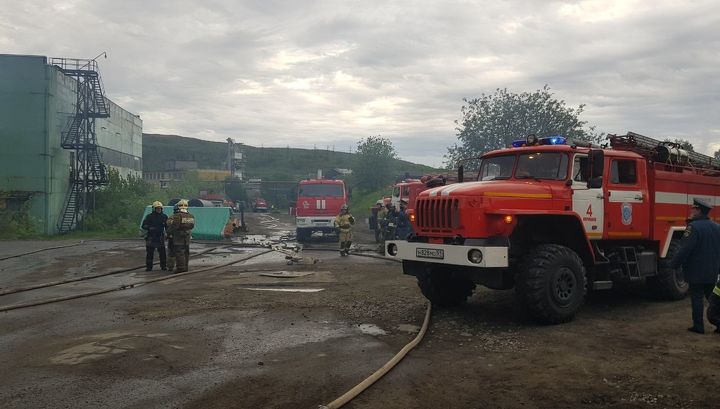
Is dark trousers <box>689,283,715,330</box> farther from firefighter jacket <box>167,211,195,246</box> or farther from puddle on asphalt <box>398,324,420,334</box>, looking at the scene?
firefighter jacket <box>167,211,195,246</box>

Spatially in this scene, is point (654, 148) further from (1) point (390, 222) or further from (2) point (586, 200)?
(1) point (390, 222)

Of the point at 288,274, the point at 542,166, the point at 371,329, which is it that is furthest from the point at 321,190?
the point at 371,329

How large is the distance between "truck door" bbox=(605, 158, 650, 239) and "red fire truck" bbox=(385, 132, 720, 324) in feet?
0.06

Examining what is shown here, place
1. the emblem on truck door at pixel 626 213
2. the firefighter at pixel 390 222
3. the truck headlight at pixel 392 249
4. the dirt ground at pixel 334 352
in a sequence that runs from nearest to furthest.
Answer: the dirt ground at pixel 334 352 < the truck headlight at pixel 392 249 < the emblem on truck door at pixel 626 213 < the firefighter at pixel 390 222

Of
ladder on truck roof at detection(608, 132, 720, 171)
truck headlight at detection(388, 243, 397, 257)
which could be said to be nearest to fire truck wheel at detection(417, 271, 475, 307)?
truck headlight at detection(388, 243, 397, 257)

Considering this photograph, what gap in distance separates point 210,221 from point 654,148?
19308 millimetres

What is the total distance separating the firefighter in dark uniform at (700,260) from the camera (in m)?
6.94

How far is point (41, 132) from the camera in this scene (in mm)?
29531

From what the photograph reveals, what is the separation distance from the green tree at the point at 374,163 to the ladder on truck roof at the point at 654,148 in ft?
152

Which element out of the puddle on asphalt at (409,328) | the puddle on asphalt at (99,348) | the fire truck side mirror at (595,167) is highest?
the fire truck side mirror at (595,167)

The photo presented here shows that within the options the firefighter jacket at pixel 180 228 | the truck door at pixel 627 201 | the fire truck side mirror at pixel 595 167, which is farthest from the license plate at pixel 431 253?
the firefighter jacket at pixel 180 228

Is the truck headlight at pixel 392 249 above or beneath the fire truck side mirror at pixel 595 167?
beneath

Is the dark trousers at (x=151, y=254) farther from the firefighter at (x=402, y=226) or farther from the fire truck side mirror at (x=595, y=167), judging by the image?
the fire truck side mirror at (x=595, y=167)

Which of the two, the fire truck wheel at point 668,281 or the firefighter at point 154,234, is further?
the firefighter at point 154,234
